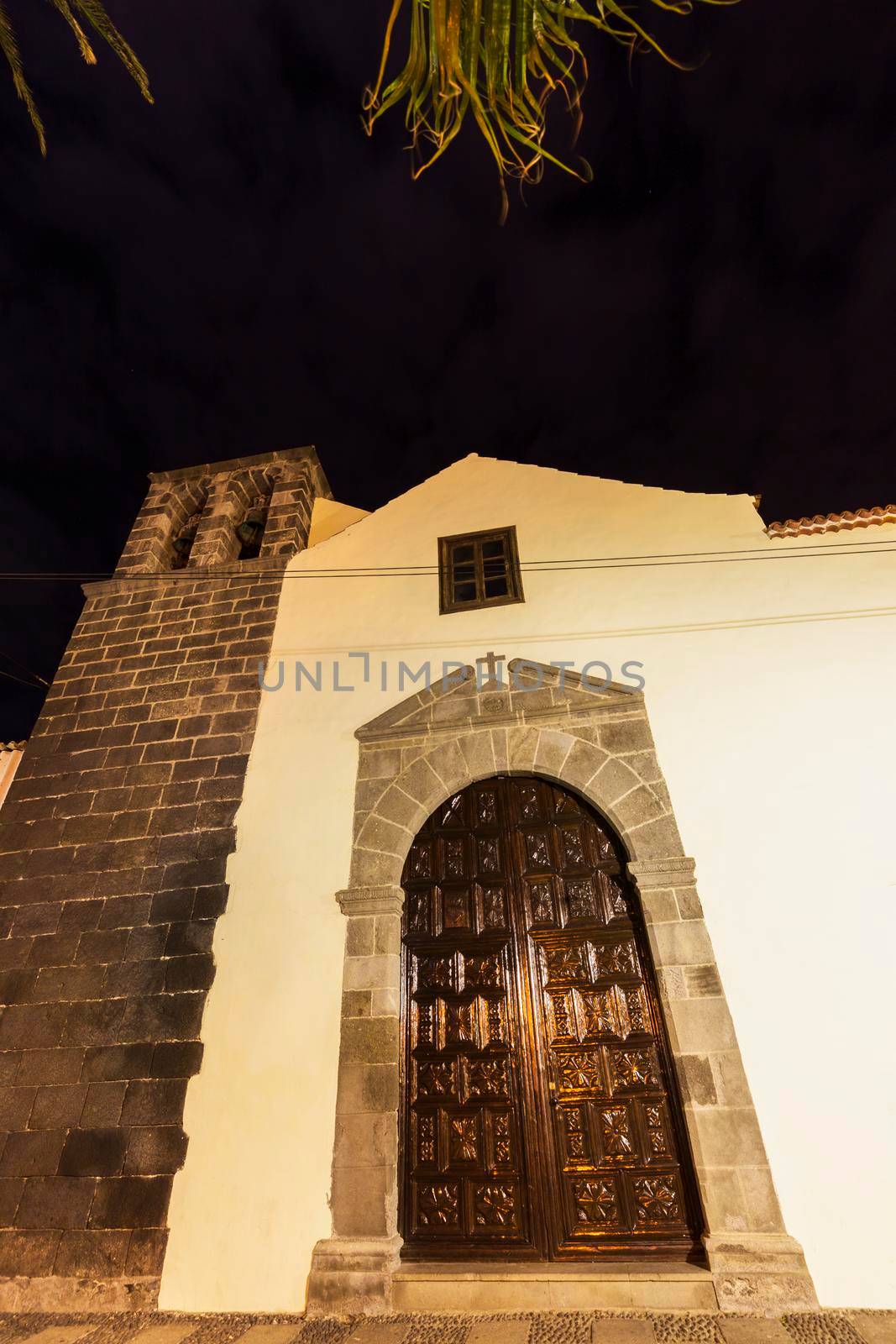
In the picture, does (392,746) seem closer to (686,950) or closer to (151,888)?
(151,888)

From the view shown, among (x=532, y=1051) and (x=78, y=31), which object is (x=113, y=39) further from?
(x=532, y=1051)

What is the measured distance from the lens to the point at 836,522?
5.14 metres

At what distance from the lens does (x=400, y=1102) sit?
12.7 feet

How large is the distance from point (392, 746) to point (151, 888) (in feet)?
6.29

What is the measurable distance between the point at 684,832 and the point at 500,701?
154 cm

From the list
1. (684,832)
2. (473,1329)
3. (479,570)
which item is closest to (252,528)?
(479,570)

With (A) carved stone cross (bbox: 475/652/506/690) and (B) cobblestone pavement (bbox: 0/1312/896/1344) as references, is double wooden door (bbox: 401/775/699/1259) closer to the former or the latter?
(B) cobblestone pavement (bbox: 0/1312/896/1344)

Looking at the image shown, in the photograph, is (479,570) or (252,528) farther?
(252,528)

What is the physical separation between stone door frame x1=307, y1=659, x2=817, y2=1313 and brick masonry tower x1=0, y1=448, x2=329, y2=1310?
3.32 feet

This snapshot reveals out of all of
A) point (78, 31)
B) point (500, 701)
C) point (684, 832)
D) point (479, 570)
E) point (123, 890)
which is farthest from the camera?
point (479, 570)

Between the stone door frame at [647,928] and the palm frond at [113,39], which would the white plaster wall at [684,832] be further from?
the palm frond at [113,39]

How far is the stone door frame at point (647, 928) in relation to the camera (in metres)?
3.21

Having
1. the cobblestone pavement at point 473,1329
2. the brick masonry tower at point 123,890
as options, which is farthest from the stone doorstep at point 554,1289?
the brick masonry tower at point 123,890

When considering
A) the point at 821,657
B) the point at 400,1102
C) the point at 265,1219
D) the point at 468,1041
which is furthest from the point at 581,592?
the point at 265,1219
